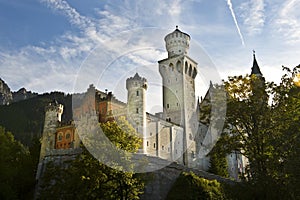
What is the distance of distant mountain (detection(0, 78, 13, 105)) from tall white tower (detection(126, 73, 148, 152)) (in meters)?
105

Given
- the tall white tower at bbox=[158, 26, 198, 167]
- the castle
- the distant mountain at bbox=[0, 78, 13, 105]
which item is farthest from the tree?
the distant mountain at bbox=[0, 78, 13, 105]

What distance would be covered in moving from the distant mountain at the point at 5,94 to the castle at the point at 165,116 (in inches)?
3566

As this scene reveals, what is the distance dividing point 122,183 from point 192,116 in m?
29.3

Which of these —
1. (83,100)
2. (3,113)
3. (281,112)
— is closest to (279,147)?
(281,112)

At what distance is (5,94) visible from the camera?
5364 inches

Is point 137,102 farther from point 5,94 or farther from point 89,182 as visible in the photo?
point 5,94

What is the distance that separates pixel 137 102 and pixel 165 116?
1108cm

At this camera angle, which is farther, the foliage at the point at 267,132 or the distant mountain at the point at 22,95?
the distant mountain at the point at 22,95

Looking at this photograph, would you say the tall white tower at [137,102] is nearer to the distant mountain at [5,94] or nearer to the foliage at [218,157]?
the foliage at [218,157]

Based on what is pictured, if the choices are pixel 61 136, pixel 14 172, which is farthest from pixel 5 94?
pixel 14 172

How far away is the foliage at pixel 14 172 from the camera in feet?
84.0

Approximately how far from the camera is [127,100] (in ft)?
128

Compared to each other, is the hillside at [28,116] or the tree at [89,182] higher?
the hillside at [28,116]

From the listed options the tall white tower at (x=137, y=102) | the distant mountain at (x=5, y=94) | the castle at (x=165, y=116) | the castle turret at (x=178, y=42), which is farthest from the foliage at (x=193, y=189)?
the distant mountain at (x=5, y=94)
